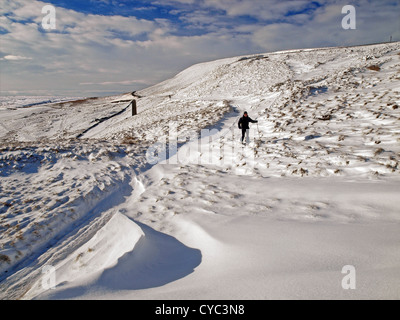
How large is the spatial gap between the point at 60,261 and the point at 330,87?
17.5 metres

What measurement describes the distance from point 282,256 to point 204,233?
5.25 ft

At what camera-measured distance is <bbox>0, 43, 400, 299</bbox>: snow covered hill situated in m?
2.98

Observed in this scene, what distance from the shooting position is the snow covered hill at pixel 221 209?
2.98 meters

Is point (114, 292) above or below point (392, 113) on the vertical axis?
below

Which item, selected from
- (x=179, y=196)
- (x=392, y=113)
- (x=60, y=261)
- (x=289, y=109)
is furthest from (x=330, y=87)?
(x=60, y=261)

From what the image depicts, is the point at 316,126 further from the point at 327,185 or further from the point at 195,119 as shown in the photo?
the point at 195,119

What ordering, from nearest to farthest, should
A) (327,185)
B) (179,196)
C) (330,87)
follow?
(327,185) → (179,196) → (330,87)

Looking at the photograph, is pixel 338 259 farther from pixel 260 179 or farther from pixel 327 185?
pixel 260 179

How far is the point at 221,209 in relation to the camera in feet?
17.9

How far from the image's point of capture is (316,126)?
10.0 m

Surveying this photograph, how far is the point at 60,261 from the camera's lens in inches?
181
